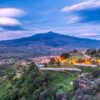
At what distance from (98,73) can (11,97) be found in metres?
16.8

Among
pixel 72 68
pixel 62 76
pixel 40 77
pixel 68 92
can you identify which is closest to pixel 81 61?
pixel 72 68

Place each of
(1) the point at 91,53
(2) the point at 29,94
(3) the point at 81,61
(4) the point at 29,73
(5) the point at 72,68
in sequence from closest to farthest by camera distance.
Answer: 1. (2) the point at 29,94
2. (4) the point at 29,73
3. (5) the point at 72,68
4. (3) the point at 81,61
5. (1) the point at 91,53

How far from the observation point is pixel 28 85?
6231 cm

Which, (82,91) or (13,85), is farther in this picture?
(13,85)

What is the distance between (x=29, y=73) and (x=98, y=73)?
46.7 ft

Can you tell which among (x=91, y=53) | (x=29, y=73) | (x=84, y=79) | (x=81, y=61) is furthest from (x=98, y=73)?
(x=91, y=53)

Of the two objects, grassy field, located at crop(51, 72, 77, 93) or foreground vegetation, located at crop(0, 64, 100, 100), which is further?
grassy field, located at crop(51, 72, 77, 93)

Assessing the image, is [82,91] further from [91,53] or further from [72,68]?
[91,53]

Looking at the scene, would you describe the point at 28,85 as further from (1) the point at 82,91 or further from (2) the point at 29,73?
(1) the point at 82,91

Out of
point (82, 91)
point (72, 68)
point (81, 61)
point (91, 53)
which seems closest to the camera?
point (82, 91)

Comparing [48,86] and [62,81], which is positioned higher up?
[62,81]

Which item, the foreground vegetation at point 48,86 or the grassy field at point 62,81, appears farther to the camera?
the grassy field at point 62,81

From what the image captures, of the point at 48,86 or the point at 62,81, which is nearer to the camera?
the point at 48,86

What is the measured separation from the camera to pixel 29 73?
67812 millimetres
